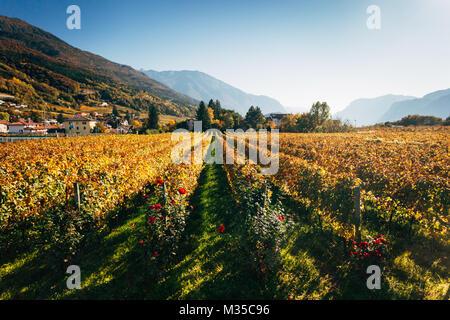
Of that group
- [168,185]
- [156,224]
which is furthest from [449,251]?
[168,185]

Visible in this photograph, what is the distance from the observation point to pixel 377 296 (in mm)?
4223

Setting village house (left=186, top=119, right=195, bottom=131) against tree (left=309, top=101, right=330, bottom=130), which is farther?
village house (left=186, top=119, right=195, bottom=131)

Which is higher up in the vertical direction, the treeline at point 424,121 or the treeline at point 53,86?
the treeline at point 53,86

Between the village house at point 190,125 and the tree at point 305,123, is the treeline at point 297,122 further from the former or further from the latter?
the village house at point 190,125

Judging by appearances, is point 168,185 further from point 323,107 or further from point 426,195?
point 323,107

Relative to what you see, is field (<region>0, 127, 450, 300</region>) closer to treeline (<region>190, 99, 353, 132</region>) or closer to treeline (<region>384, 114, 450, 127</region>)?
treeline (<region>190, 99, 353, 132</region>)

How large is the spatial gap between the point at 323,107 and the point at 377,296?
224 ft

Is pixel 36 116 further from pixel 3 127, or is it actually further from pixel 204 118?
pixel 204 118

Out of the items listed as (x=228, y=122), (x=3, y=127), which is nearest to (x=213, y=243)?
(x=228, y=122)

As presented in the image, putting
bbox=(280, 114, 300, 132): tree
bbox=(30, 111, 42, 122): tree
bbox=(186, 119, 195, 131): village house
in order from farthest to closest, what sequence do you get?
bbox=(30, 111, 42, 122): tree < bbox=(186, 119, 195, 131): village house < bbox=(280, 114, 300, 132): tree

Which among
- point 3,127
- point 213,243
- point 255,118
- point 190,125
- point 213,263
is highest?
point 255,118

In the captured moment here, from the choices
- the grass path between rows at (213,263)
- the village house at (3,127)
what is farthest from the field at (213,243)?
the village house at (3,127)

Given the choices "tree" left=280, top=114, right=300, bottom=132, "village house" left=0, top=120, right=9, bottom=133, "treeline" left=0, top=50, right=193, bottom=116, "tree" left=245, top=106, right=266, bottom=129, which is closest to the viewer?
"tree" left=280, top=114, right=300, bottom=132

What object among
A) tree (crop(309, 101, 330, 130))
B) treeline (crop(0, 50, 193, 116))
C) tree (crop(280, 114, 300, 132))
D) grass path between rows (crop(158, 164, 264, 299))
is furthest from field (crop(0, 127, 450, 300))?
treeline (crop(0, 50, 193, 116))
